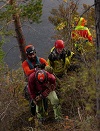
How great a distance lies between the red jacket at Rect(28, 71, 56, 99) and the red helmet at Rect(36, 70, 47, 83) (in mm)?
113

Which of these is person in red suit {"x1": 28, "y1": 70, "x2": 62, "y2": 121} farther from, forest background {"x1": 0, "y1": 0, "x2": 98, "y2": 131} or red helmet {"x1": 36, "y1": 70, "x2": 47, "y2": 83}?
forest background {"x1": 0, "y1": 0, "x2": 98, "y2": 131}

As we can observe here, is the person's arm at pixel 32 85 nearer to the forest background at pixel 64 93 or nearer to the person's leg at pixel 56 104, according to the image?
the person's leg at pixel 56 104

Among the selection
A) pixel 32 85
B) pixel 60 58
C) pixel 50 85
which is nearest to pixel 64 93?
pixel 50 85

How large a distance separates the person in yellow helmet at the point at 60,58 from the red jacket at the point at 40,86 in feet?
3.31

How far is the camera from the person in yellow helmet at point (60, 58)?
663cm

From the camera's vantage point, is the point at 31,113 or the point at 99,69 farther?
the point at 31,113

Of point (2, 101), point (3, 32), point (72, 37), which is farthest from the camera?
point (3, 32)

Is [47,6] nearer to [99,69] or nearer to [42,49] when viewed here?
[42,49]

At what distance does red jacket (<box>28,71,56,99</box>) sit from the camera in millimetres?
5648

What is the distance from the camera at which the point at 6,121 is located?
21.1 feet

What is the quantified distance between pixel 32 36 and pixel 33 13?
43.1 meters

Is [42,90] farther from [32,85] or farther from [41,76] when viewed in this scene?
[41,76]

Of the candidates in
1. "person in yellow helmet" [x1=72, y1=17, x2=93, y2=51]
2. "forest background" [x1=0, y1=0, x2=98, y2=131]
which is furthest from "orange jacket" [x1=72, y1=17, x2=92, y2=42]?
"forest background" [x1=0, y1=0, x2=98, y2=131]

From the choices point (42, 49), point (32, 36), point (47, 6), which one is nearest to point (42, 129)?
point (42, 49)
